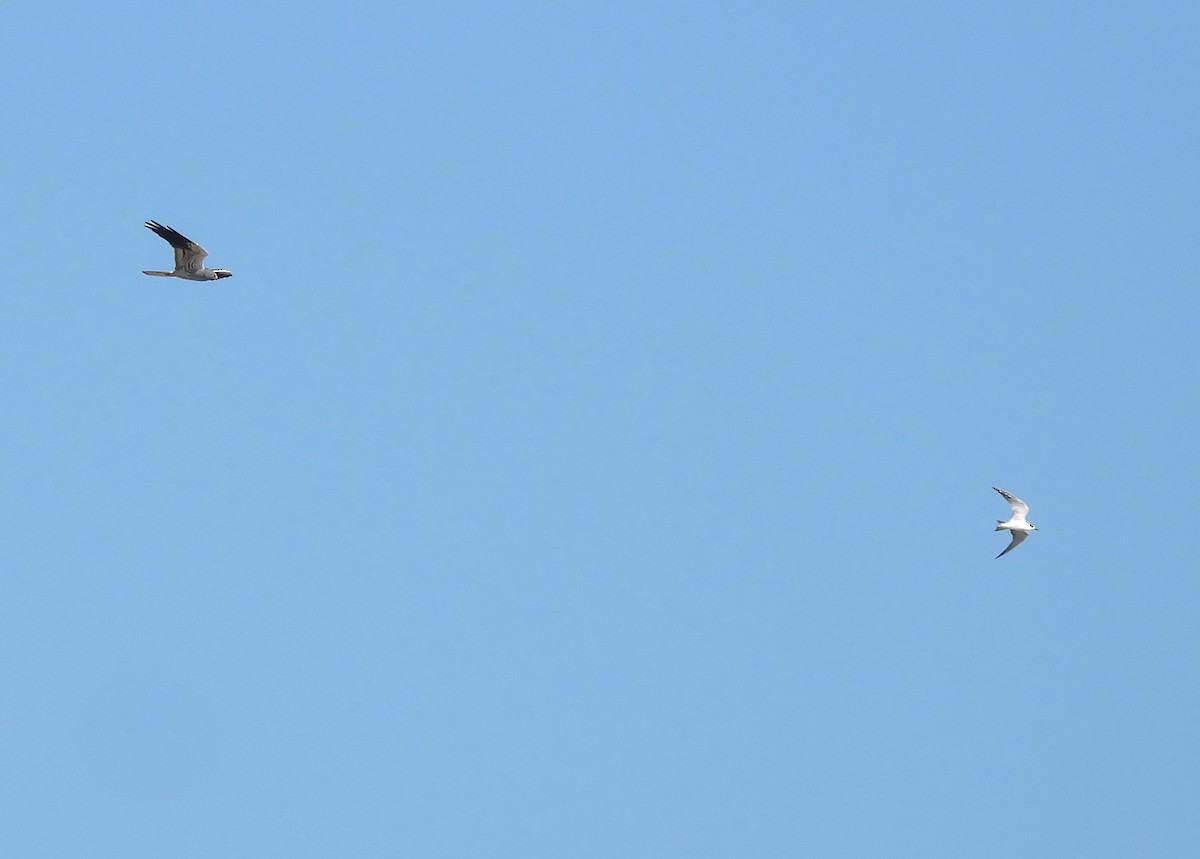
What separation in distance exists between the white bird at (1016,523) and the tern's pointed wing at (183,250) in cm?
4299

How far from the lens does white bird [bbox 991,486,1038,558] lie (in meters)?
110

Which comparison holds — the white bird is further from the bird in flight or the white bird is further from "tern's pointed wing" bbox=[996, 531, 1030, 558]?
the bird in flight

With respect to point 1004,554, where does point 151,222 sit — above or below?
above

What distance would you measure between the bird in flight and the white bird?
42.3 m

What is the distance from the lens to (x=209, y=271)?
9012 cm

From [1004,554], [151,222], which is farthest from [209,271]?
[1004,554]

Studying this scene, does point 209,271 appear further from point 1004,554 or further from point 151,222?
point 1004,554

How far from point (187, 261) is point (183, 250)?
0.65m

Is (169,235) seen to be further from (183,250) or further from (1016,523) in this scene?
(1016,523)

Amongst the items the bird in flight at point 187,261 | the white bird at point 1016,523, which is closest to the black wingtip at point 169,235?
the bird in flight at point 187,261

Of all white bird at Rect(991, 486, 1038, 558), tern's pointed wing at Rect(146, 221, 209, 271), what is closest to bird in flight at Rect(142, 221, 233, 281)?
tern's pointed wing at Rect(146, 221, 209, 271)

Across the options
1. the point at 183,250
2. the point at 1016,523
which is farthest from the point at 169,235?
the point at 1016,523

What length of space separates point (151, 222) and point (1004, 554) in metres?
47.9

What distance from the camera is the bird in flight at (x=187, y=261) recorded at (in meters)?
88.4
